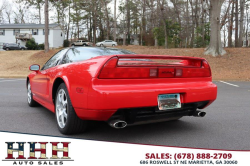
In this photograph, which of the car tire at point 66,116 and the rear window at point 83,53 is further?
the rear window at point 83,53

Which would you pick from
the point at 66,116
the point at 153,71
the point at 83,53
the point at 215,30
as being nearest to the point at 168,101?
the point at 153,71

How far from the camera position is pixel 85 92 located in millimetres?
2787

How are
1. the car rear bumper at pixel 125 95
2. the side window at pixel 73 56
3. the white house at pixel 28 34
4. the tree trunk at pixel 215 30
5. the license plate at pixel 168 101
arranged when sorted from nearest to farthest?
the car rear bumper at pixel 125 95, the license plate at pixel 168 101, the side window at pixel 73 56, the tree trunk at pixel 215 30, the white house at pixel 28 34

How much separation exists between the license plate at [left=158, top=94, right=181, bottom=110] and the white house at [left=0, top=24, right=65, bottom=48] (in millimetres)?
42497

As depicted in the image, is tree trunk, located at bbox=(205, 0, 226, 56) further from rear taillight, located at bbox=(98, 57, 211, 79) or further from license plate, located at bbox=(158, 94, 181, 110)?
license plate, located at bbox=(158, 94, 181, 110)

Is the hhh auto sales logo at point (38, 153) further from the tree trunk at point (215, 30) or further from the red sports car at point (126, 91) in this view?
the tree trunk at point (215, 30)

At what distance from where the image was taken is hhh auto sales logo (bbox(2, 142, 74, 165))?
2402mm

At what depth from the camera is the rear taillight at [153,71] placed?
2800 millimetres

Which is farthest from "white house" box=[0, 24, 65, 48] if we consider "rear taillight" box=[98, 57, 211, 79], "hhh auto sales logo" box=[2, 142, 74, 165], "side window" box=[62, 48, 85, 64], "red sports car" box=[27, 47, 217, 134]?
"hhh auto sales logo" box=[2, 142, 74, 165]

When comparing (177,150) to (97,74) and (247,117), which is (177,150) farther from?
(247,117)

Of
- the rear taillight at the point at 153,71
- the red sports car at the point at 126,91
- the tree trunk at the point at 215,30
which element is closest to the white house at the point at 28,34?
the tree trunk at the point at 215,30

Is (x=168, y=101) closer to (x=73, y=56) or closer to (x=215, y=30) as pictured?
(x=73, y=56)

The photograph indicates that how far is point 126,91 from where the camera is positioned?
2.74 metres

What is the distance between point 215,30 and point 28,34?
3600cm
